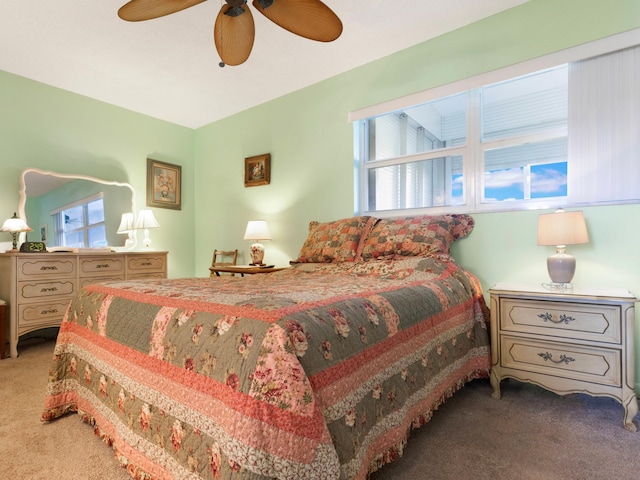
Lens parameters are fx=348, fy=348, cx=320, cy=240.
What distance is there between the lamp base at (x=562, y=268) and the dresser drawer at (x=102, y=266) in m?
3.69

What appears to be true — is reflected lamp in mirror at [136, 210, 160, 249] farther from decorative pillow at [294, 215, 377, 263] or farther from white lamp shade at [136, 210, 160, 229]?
decorative pillow at [294, 215, 377, 263]

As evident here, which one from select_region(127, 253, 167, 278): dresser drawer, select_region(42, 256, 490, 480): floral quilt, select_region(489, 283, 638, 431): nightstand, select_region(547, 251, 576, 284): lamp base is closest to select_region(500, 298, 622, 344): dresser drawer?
select_region(489, 283, 638, 431): nightstand

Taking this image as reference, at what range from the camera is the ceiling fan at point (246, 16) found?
176 centimetres

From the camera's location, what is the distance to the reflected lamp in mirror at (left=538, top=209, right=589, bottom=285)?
1930 mm

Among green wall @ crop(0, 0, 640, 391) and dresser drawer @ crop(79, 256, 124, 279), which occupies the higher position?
green wall @ crop(0, 0, 640, 391)

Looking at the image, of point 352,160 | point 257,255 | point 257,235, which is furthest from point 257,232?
point 352,160

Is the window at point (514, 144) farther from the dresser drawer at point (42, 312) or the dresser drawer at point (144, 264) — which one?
the dresser drawer at point (42, 312)

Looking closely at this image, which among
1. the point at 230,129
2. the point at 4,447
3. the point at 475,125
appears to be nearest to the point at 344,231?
the point at 475,125

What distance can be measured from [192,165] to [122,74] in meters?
1.60

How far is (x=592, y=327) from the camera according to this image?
5.61 feet

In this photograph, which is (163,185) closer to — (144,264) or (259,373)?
(144,264)

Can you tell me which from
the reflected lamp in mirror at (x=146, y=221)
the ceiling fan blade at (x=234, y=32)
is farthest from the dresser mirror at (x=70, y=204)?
the ceiling fan blade at (x=234, y=32)

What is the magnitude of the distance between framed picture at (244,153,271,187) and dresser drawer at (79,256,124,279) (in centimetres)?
161

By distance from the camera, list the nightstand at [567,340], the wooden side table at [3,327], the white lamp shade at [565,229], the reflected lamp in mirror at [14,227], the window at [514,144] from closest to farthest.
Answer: the nightstand at [567,340] → the white lamp shade at [565,229] → the window at [514,144] → the wooden side table at [3,327] → the reflected lamp in mirror at [14,227]
